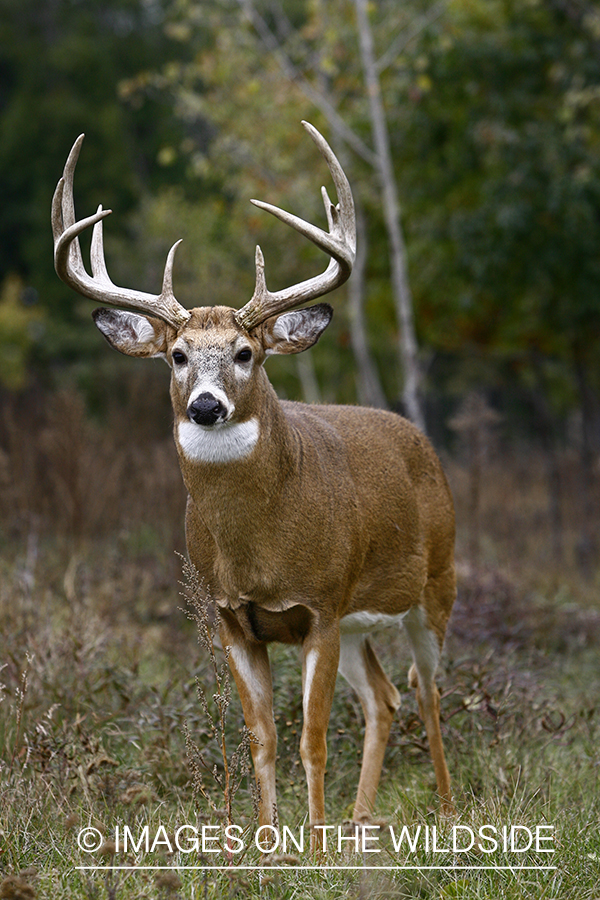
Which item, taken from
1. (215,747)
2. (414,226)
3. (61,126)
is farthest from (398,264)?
(61,126)

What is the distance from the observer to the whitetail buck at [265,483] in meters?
3.73

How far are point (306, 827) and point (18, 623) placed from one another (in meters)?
2.39

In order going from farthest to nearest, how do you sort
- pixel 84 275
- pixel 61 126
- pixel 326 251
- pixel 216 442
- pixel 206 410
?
1. pixel 61 126
2. pixel 84 275
3. pixel 326 251
4. pixel 216 442
5. pixel 206 410

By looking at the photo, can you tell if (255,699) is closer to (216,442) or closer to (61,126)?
(216,442)

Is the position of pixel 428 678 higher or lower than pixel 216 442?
lower

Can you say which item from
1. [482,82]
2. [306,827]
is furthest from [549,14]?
[306,827]

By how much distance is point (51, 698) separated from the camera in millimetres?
5004

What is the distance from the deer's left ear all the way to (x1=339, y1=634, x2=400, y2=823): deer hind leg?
153 centimetres

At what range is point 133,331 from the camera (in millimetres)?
3998

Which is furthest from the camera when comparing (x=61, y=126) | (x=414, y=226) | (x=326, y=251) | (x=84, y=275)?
(x=61, y=126)

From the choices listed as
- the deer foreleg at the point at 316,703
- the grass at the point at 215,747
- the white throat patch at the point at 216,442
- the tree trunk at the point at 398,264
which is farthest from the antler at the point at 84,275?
the tree trunk at the point at 398,264

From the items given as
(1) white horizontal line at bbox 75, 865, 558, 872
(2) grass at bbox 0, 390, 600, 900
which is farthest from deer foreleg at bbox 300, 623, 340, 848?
(1) white horizontal line at bbox 75, 865, 558, 872

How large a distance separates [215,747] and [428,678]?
1045 mm

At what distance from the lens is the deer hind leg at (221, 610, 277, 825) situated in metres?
4.00
